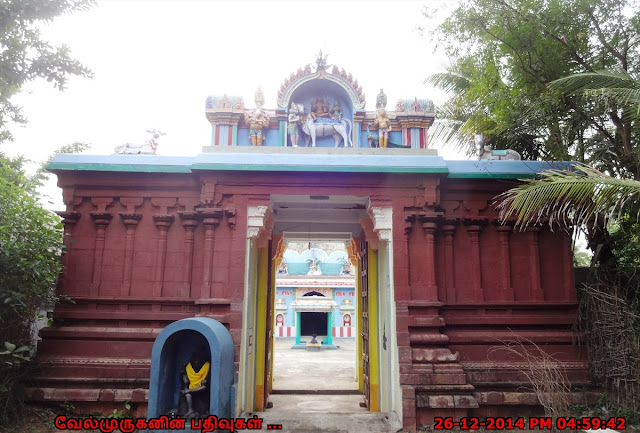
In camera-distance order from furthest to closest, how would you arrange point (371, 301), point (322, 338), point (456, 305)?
→ point (322, 338) < point (371, 301) < point (456, 305)

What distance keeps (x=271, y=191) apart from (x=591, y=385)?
5744mm

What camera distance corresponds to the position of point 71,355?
7043 mm

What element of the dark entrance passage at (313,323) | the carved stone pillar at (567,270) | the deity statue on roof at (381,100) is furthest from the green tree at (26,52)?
the dark entrance passage at (313,323)

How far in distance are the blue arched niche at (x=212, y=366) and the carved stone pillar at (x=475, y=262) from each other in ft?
13.0

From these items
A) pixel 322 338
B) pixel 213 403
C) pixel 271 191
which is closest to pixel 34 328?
pixel 213 403

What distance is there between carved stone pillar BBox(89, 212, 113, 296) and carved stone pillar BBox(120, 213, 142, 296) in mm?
275

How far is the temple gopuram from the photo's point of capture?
6879mm

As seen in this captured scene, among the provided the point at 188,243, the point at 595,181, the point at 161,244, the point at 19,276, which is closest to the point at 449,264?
the point at 595,181

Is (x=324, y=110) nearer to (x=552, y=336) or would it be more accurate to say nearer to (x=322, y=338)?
(x=552, y=336)

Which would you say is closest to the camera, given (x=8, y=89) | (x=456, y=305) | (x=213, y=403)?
(x=213, y=403)

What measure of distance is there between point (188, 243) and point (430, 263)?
3.94 meters

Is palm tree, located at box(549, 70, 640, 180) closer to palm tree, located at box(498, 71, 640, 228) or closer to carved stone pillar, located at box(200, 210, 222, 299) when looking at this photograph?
palm tree, located at box(498, 71, 640, 228)

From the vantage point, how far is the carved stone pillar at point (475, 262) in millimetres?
7523

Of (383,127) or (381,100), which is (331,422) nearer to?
(383,127)
